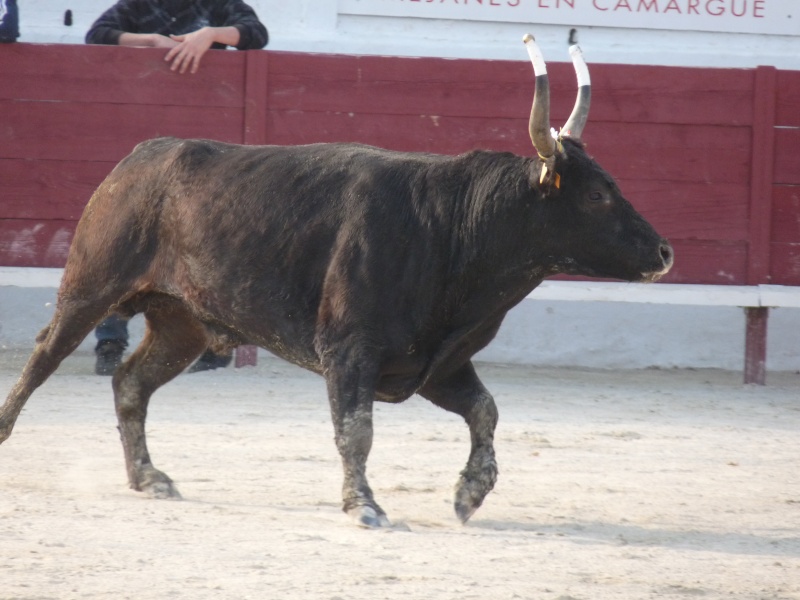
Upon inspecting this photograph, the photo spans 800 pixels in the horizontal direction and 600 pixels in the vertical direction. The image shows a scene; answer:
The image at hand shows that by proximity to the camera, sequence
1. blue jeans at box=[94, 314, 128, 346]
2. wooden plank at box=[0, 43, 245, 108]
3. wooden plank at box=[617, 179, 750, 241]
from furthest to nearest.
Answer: wooden plank at box=[617, 179, 750, 241], wooden plank at box=[0, 43, 245, 108], blue jeans at box=[94, 314, 128, 346]

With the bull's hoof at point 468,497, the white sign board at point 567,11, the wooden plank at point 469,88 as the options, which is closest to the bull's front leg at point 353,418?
the bull's hoof at point 468,497

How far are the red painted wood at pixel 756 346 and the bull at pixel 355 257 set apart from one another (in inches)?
133

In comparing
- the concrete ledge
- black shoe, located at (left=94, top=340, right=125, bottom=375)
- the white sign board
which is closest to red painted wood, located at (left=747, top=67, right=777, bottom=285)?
the concrete ledge

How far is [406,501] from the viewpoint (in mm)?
4008

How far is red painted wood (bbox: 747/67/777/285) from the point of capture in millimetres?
7090

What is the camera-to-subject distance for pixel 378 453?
4.79m

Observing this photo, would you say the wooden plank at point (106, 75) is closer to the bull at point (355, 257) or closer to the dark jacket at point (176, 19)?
the dark jacket at point (176, 19)

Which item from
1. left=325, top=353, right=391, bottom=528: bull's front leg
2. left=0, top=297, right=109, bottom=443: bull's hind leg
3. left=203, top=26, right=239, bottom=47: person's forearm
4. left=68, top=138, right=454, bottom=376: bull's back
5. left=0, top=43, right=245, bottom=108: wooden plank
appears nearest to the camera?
left=325, top=353, right=391, bottom=528: bull's front leg

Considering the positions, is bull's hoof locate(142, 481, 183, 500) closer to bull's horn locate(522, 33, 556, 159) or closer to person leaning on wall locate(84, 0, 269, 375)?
bull's horn locate(522, 33, 556, 159)

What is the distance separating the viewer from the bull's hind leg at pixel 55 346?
4.11 m

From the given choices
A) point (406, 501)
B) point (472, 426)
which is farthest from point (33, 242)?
point (472, 426)

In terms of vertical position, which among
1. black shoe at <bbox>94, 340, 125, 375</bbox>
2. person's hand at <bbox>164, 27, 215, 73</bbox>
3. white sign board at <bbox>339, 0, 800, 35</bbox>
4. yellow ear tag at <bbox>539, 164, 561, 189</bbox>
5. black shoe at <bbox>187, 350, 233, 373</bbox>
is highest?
white sign board at <bbox>339, 0, 800, 35</bbox>

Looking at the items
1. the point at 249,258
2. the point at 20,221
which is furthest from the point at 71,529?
the point at 20,221

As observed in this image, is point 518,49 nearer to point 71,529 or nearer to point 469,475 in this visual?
point 469,475
